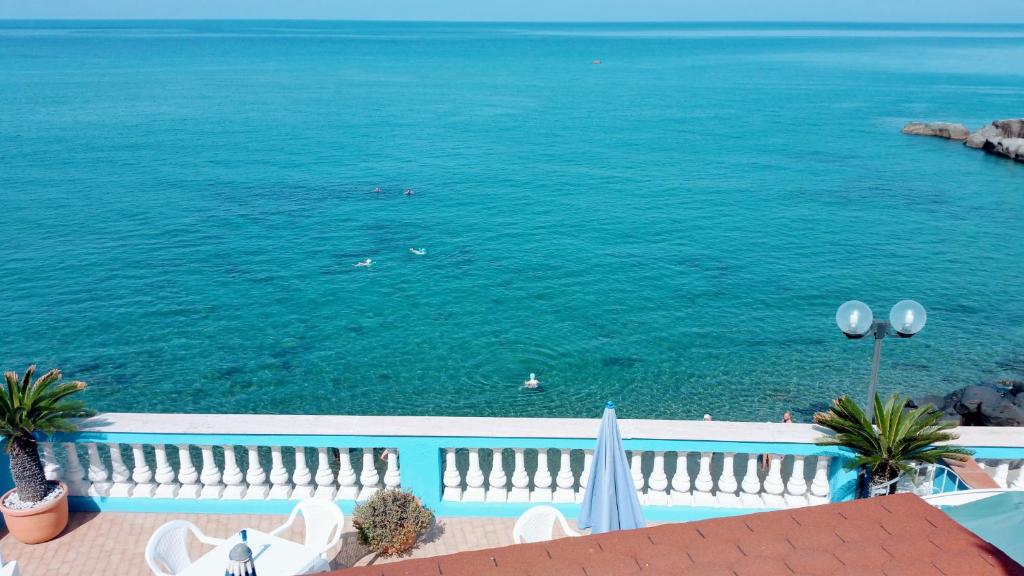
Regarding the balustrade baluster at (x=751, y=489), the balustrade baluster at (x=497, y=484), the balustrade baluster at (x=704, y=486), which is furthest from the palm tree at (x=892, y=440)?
the balustrade baluster at (x=497, y=484)

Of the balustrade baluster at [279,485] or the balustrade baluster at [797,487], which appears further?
the balustrade baluster at [279,485]

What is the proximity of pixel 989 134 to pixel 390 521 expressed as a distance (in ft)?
221

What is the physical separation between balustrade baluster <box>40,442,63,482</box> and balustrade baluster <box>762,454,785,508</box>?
805 cm

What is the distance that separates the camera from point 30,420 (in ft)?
28.0

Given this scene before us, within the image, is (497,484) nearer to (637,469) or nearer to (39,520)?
(637,469)

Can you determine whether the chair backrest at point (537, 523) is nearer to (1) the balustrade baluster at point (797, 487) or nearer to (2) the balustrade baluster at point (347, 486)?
(2) the balustrade baluster at point (347, 486)

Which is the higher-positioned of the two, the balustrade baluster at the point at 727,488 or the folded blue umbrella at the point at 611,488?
the folded blue umbrella at the point at 611,488

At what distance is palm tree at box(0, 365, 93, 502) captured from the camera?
8469 mm

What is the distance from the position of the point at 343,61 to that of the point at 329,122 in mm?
85024

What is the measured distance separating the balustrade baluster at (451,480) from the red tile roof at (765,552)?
9.79 ft

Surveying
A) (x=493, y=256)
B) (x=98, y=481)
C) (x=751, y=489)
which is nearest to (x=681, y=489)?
(x=751, y=489)

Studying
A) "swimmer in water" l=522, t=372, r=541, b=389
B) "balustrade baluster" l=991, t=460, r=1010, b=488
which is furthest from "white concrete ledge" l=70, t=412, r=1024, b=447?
"swimmer in water" l=522, t=372, r=541, b=389

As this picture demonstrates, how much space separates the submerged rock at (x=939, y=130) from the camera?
215ft

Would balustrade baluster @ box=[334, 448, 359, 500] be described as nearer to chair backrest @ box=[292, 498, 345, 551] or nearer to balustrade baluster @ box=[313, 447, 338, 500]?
balustrade baluster @ box=[313, 447, 338, 500]
